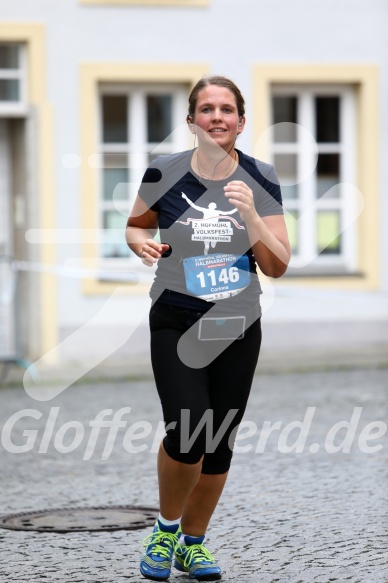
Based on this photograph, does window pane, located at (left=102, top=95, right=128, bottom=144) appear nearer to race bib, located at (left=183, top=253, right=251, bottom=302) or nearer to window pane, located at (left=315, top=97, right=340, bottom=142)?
window pane, located at (left=315, top=97, right=340, bottom=142)

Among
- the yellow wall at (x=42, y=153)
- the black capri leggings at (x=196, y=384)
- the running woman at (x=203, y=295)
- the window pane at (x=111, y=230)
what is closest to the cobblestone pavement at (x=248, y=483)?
the running woman at (x=203, y=295)

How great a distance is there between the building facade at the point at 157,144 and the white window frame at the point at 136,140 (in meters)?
0.02

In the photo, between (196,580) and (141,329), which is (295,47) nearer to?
(141,329)

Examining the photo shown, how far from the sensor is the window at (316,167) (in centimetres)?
1672

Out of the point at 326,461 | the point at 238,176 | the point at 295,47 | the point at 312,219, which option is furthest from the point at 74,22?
the point at 238,176

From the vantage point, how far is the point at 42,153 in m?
15.5

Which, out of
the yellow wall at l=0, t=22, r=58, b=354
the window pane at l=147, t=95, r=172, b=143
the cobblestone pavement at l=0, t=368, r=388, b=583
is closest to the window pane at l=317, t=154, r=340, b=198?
the window pane at l=147, t=95, r=172, b=143

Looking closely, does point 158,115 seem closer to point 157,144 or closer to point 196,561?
point 157,144

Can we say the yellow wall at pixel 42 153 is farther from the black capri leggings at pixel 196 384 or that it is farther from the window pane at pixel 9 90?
the black capri leggings at pixel 196 384

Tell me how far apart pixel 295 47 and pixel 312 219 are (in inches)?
80.1

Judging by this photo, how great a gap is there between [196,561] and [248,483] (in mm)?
2428

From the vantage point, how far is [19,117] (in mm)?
15734

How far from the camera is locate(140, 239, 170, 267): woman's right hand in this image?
530 centimetres

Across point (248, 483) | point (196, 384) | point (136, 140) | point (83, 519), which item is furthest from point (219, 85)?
point (136, 140)
